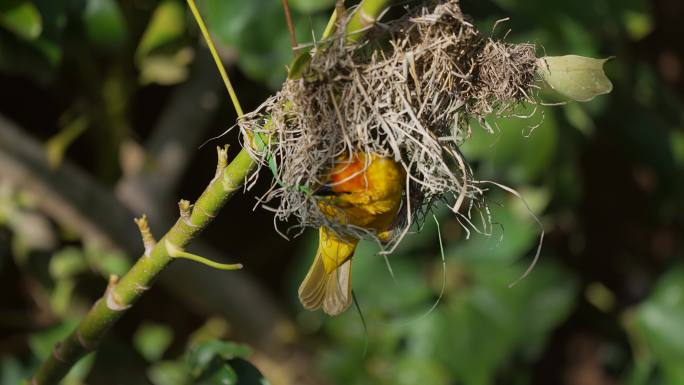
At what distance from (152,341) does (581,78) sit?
1.23 metres

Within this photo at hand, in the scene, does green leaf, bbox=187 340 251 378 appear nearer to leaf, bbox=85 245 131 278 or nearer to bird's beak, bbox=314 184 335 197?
bird's beak, bbox=314 184 335 197

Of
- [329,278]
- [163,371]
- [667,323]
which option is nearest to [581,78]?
[329,278]

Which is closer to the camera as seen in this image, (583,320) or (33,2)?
(33,2)

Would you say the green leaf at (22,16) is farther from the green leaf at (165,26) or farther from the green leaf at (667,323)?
the green leaf at (667,323)

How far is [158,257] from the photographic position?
2.35ft

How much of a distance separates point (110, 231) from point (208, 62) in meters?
0.34

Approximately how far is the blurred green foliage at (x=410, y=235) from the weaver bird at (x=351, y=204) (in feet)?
1.85

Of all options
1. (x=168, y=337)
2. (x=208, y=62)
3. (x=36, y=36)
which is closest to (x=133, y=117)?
(x=208, y=62)

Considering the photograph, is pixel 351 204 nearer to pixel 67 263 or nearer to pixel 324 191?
pixel 324 191

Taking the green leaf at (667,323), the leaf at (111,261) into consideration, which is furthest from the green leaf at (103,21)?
the green leaf at (667,323)

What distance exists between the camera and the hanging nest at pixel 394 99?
24.7 inches

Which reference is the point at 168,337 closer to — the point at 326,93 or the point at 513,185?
the point at 513,185

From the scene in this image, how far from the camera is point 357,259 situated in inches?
65.3

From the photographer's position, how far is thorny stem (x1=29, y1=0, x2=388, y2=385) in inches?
24.9
